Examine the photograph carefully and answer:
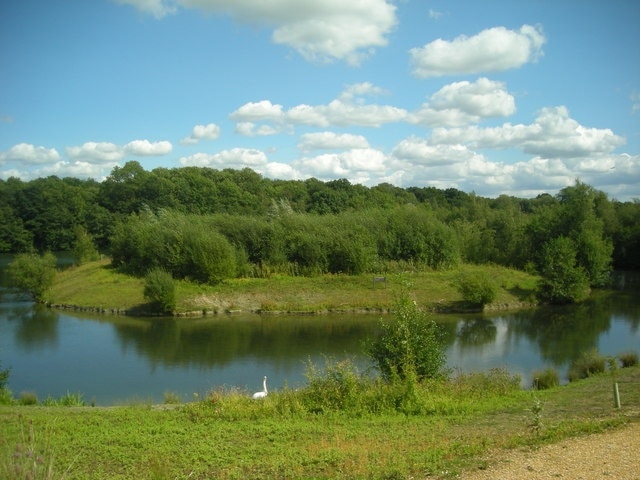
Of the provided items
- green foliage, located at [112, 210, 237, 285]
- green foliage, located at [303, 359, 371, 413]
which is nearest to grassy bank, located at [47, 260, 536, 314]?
green foliage, located at [112, 210, 237, 285]

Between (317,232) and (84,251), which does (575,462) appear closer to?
(317,232)

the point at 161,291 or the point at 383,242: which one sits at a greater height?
the point at 383,242

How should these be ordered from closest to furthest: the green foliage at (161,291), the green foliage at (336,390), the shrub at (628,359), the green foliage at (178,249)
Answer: the green foliage at (336,390)
the shrub at (628,359)
the green foliage at (161,291)
the green foliage at (178,249)

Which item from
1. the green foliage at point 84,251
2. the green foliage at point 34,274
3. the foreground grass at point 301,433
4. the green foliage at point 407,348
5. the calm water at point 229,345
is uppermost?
the green foliage at point 84,251

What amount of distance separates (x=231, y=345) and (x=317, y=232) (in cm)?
1773

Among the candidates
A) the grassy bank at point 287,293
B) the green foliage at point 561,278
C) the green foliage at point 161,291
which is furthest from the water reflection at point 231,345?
the grassy bank at point 287,293

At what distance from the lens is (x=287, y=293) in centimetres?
3709

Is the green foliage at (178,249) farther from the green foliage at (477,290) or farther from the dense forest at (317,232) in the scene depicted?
the green foliage at (477,290)

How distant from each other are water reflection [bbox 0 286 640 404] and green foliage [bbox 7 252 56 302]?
158 cm

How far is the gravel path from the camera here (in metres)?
7.10

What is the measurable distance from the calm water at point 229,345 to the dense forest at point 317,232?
685cm

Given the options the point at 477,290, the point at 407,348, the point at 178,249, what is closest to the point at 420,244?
the point at 477,290

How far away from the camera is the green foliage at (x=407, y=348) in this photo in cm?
1416

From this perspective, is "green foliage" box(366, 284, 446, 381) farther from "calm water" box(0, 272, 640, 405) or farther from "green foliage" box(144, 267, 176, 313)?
"green foliage" box(144, 267, 176, 313)
